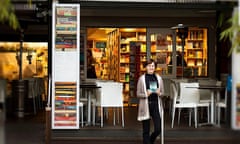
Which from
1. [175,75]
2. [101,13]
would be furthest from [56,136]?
[175,75]

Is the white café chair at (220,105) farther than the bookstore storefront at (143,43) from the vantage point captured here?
No

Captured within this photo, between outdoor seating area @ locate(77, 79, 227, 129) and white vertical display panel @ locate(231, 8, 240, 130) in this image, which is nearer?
white vertical display panel @ locate(231, 8, 240, 130)

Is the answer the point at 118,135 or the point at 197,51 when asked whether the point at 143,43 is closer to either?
the point at 197,51

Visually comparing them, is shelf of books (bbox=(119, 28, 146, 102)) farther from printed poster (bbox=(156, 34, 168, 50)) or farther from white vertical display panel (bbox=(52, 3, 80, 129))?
white vertical display panel (bbox=(52, 3, 80, 129))

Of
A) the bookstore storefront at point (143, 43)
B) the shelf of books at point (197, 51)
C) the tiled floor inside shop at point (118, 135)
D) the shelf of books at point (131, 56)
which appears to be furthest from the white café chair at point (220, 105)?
the shelf of books at point (131, 56)

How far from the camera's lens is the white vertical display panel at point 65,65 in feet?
33.3

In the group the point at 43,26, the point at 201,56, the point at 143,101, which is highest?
the point at 43,26

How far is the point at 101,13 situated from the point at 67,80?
19.0 ft

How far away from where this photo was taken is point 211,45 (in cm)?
Result: 1689

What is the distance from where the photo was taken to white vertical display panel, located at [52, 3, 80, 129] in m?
10.2

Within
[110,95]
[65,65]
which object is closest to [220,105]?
[110,95]

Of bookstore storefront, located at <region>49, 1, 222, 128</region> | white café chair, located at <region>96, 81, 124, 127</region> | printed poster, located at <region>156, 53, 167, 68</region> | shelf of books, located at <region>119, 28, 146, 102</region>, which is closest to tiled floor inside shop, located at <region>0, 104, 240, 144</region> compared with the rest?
white café chair, located at <region>96, 81, 124, 127</region>

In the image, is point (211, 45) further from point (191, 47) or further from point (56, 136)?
point (56, 136)

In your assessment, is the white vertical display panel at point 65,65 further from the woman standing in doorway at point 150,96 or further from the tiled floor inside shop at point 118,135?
the woman standing in doorway at point 150,96
